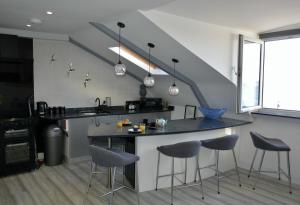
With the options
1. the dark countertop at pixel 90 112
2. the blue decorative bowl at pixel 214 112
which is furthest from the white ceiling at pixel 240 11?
the dark countertop at pixel 90 112

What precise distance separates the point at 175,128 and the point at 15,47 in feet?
10.1

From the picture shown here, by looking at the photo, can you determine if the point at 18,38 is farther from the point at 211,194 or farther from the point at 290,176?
the point at 290,176

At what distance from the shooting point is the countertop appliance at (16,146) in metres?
4.00

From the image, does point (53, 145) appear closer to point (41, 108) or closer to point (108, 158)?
point (41, 108)

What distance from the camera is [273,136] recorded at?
413cm

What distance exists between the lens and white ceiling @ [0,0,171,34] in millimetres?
2808

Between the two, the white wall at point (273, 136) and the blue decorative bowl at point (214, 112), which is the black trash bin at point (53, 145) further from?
the white wall at point (273, 136)

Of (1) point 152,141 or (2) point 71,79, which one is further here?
(2) point 71,79

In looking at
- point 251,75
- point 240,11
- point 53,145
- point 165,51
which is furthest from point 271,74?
point 53,145

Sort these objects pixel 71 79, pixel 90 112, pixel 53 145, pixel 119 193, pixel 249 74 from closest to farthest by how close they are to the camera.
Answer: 1. pixel 119 193
2. pixel 249 74
3. pixel 53 145
4. pixel 71 79
5. pixel 90 112

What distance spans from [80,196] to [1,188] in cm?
124

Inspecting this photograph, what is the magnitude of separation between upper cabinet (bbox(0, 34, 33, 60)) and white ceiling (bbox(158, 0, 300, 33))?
2743 millimetres

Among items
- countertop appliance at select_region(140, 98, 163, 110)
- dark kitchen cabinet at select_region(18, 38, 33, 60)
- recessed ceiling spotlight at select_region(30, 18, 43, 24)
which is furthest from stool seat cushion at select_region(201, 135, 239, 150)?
dark kitchen cabinet at select_region(18, 38, 33, 60)

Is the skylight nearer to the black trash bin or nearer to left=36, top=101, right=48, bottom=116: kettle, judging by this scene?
left=36, top=101, right=48, bottom=116: kettle
